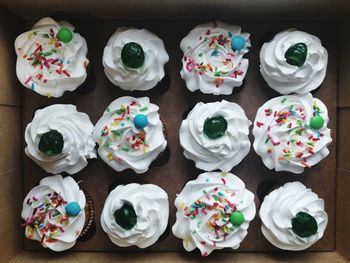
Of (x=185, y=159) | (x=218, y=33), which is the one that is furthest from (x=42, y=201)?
(x=218, y=33)

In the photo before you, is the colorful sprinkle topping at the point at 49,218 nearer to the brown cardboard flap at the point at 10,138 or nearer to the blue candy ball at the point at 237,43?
the brown cardboard flap at the point at 10,138

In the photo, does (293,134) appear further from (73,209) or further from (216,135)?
(73,209)

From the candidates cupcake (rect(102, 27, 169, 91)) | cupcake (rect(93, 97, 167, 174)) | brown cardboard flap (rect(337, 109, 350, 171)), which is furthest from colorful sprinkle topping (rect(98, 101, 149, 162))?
brown cardboard flap (rect(337, 109, 350, 171))

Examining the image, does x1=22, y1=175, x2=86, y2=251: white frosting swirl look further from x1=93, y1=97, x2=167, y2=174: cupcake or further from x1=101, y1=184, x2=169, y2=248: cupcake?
x1=93, y1=97, x2=167, y2=174: cupcake

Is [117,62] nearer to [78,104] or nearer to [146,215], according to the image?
[78,104]

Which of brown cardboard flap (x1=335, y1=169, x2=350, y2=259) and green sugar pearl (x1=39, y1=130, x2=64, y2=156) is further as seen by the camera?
brown cardboard flap (x1=335, y1=169, x2=350, y2=259)

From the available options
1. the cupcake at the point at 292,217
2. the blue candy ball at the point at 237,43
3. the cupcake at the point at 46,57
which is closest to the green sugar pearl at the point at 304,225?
the cupcake at the point at 292,217

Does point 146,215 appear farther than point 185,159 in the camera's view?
No
